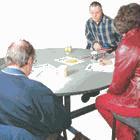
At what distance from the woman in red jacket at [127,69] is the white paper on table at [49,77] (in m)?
0.39

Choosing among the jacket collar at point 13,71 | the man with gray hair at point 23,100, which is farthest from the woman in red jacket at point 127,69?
the jacket collar at point 13,71

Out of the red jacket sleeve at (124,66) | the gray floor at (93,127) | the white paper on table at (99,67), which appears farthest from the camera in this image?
the gray floor at (93,127)

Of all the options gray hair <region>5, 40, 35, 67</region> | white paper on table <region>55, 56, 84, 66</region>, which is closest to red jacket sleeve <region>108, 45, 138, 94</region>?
white paper on table <region>55, 56, 84, 66</region>

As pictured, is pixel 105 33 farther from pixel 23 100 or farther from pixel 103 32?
pixel 23 100

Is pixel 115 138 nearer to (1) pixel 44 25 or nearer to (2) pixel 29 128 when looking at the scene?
(2) pixel 29 128

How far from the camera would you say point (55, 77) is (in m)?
2.55

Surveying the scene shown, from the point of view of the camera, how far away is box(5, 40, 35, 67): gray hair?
1.83 m

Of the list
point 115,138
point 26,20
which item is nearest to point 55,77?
point 115,138

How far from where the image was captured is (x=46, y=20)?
4824 mm

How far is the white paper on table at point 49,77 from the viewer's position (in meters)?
2.40

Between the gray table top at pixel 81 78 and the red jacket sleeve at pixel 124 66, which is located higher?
the red jacket sleeve at pixel 124 66

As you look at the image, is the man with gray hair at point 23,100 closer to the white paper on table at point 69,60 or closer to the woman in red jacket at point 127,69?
the woman in red jacket at point 127,69

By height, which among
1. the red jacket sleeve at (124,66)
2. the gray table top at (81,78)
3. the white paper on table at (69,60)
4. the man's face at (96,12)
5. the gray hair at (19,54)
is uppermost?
the man's face at (96,12)

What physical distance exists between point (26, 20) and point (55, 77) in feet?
7.86
